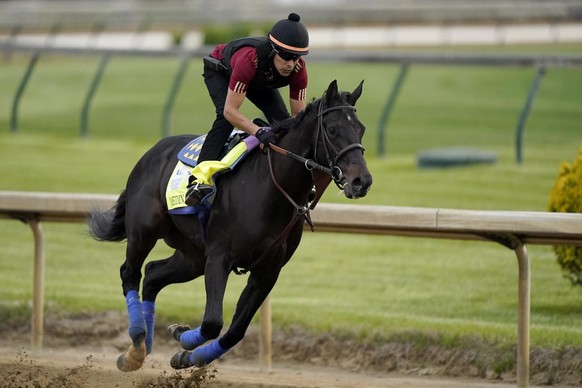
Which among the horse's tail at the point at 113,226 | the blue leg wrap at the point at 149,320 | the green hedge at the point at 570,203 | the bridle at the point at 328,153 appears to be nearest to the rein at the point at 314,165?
the bridle at the point at 328,153

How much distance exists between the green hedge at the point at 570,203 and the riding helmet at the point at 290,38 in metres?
3.24

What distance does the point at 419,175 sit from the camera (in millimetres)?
14672

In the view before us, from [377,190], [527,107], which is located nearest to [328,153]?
[377,190]

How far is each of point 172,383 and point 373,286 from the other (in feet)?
10.5

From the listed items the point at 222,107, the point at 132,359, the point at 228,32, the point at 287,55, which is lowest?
the point at 228,32

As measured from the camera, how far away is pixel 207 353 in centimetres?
649

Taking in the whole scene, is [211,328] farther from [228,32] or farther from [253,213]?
[228,32]

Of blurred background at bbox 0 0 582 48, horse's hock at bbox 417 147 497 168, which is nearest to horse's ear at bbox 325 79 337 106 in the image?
horse's hock at bbox 417 147 497 168

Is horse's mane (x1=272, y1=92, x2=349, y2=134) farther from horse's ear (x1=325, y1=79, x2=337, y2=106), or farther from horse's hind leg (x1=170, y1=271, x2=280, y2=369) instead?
horse's hind leg (x1=170, y1=271, x2=280, y2=369)

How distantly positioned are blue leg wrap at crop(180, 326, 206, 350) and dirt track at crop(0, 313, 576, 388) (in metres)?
0.38

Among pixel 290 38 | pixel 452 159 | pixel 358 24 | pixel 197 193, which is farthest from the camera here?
pixel 358 24

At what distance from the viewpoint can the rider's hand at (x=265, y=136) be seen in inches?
247

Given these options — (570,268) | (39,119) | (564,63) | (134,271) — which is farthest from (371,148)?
(134,271)

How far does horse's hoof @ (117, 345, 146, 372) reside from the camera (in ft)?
22.7
